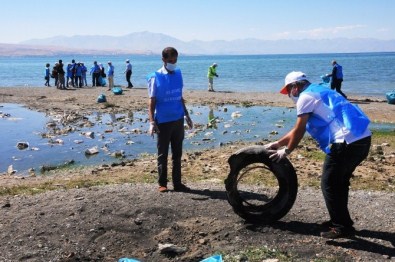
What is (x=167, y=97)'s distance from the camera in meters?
7.96

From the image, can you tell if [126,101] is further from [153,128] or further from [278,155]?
[278,155]

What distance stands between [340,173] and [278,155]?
2.57ft

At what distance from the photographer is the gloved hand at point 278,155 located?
19.9 feet

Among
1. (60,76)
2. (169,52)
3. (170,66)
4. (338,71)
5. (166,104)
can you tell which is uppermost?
(169,52)

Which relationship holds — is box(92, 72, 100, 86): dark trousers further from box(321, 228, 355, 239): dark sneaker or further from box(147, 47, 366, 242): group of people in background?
box(321, 228, 355, 239): dark sneaker

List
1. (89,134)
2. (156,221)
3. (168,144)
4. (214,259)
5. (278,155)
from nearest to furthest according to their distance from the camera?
(214,259) → (278,155) → (156,221) → (168,144) → (89,134)

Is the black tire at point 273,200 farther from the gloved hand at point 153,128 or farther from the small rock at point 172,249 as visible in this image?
the gloved hand at point 153,128

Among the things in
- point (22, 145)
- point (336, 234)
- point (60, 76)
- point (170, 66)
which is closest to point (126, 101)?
point (60, 76)

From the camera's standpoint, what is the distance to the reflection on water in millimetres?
14500

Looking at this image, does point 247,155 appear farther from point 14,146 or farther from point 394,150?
point 14,146

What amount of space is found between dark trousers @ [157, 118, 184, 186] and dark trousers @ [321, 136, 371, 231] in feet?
9.63

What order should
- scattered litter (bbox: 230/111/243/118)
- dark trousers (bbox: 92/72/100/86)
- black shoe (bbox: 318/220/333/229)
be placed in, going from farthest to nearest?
dark trousers (bbox: 92/72/100/86) → scattered litter (bbox: 230/111/243/118) → black shoe (bbox: 318/220/333/229)

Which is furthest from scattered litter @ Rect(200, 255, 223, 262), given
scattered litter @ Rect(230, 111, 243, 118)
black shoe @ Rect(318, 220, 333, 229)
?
scattered litter @ Rect(230, 111, 243, 118)

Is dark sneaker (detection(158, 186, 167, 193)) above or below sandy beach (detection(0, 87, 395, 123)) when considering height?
above
